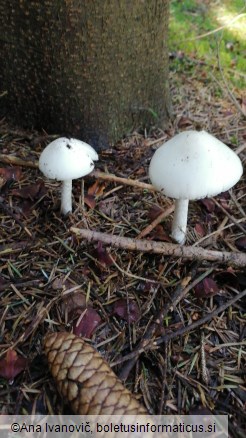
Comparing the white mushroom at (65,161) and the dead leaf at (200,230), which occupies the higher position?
the white mushroom at (65,161)

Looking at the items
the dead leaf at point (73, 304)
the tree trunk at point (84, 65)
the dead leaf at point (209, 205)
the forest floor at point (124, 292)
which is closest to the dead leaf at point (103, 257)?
the forest floor at point (124, 292)

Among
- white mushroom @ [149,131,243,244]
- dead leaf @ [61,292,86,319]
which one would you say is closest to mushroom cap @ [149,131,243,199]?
white mushroom @ [149,131,243,244]

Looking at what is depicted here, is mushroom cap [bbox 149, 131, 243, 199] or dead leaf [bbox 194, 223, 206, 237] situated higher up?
mushroom cap [bbox 149, 131, 243, 199]

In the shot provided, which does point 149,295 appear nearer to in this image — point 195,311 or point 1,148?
point 195,311

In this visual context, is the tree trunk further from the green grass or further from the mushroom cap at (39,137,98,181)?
the green grass

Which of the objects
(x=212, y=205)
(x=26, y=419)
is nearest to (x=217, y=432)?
(x=26, y=419)

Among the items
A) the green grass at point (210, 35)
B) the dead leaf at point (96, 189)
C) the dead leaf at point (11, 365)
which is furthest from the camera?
the green grass at point (210, 35)

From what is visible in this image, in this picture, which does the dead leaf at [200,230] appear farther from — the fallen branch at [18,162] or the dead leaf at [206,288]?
the fallen branch at [18,162]
